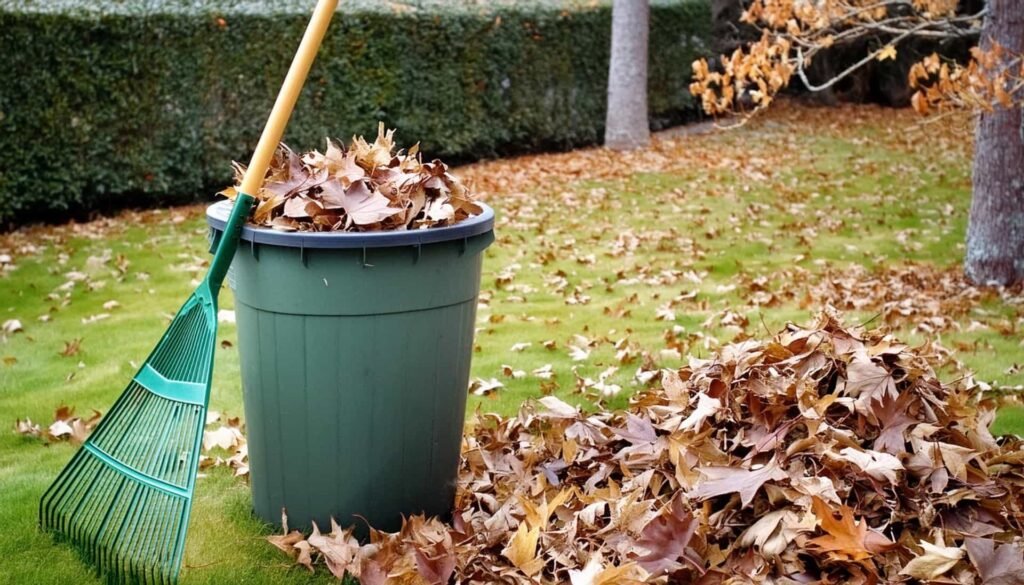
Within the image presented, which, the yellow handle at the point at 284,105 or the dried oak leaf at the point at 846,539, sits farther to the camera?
the yellow handle at the point at 284,105

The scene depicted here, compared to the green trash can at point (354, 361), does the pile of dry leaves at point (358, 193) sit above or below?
above

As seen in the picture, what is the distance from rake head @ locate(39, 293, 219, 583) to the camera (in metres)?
2.76

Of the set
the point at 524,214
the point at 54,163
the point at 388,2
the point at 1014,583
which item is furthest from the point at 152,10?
Answer: the point at 1014,583

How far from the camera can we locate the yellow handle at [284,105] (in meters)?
2.86

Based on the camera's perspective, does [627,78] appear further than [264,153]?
Yes

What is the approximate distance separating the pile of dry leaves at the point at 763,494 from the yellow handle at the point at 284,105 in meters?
1.10

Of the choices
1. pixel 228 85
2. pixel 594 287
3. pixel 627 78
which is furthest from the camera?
pixel 627 78

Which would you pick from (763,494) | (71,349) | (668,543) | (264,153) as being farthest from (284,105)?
(71,349)

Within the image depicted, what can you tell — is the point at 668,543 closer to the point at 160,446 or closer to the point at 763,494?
the point at 763,494

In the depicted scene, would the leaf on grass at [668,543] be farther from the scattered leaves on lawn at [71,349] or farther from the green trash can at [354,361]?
the scattered leaves on lawn at [71,349]

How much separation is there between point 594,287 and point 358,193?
408 cm

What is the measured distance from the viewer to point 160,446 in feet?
9.41

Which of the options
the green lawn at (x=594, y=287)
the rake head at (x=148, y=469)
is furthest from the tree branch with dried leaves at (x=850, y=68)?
the rake head at (x=148, y=469)

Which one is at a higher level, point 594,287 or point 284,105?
point 284,105
